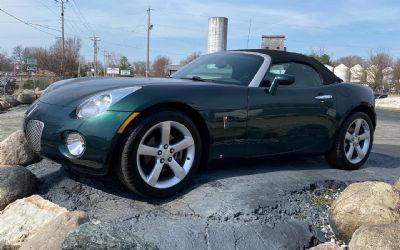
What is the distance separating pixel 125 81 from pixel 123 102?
622mm

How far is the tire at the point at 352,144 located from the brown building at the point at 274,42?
913 centimetres

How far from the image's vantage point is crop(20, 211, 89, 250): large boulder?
2.92 meters

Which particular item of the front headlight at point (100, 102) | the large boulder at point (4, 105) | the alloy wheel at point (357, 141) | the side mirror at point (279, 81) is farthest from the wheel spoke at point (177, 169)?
the large boulder at point (4, 105)

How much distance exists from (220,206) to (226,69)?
1.58 metres

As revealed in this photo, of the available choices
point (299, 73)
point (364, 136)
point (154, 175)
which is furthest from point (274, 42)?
point (154, 175)

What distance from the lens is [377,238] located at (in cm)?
310

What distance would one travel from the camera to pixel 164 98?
12.3ft

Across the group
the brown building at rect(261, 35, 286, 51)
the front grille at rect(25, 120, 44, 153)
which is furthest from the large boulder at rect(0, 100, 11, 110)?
the front grille at rect(25, 120, 44, 153)

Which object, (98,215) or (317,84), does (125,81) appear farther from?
(317,84)

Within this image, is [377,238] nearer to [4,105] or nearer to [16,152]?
[16,152]

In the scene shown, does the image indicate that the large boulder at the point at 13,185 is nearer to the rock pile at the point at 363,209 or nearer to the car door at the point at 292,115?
the car door at the point at 292,115

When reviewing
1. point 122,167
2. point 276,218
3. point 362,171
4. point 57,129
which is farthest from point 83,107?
point 362,171

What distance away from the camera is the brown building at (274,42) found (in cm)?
1448

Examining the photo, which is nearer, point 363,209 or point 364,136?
point 363,209
